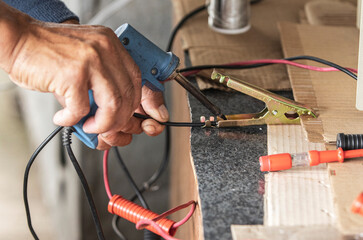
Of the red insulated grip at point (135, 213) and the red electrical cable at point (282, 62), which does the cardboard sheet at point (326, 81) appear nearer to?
the red electrical cable at point (282, 62)

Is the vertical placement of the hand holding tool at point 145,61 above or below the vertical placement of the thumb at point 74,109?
above

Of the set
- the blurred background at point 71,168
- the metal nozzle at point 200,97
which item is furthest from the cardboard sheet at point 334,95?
the blurred background at point 71,168

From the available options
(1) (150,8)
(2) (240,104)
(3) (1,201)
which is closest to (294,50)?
(2) (240,104)

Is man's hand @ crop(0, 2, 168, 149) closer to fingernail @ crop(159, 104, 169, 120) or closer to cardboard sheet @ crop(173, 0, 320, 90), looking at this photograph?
fingernail @ crop(159, 104, 169, 120)

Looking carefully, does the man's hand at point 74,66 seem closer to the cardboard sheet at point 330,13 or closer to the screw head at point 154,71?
the screw head at point 154,71

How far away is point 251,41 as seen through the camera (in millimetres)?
1018

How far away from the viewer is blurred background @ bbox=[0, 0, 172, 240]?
1671 millimetres

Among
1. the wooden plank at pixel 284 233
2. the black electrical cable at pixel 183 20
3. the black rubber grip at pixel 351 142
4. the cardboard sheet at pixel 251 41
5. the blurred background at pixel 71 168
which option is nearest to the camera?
the wooden plank at pixel 284 233

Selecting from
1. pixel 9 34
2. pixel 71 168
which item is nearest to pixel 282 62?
pixel 9 34

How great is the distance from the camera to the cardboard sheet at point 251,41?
89cm

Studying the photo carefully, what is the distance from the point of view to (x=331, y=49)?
3.02ft

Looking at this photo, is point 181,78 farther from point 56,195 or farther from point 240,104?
point 56,195

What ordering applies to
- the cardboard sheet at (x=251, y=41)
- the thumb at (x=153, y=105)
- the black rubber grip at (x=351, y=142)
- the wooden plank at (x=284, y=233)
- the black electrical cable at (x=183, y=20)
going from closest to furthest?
the wooden plank at (x=284, y=233), the black rubber grip at (x=351, y=142), the thumb at (x=153, y=105), the cardboard sheet at (x=251, y=41), the black electrical cable at (x=183, y=20)

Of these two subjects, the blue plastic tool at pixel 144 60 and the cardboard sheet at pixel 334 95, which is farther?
the blue plastic tool at pixel 144 60
